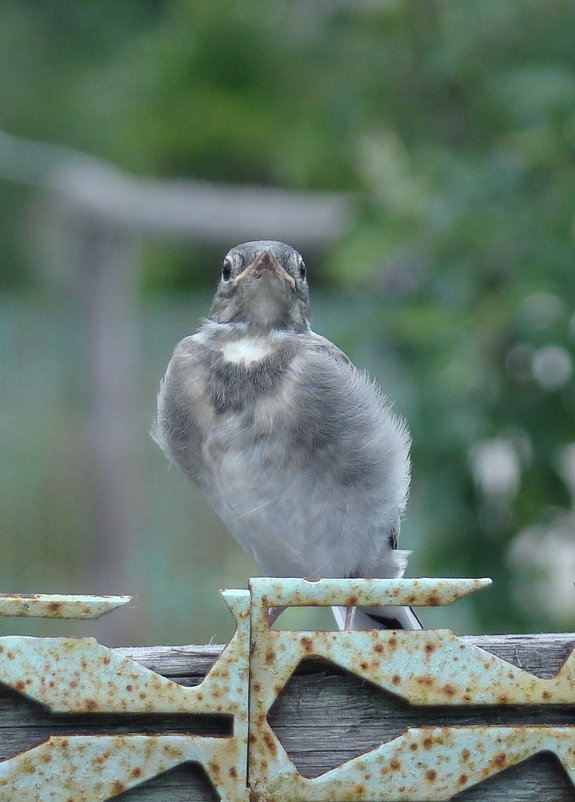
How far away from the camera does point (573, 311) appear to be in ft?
12.1

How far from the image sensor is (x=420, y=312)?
3898mm

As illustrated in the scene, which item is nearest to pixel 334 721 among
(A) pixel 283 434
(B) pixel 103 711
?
(B) pixel 103 711

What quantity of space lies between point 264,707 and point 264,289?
67.8 inches

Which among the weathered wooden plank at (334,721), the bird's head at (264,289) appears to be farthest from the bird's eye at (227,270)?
the weathered wooden plank at (334,721)

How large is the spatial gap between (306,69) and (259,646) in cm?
473

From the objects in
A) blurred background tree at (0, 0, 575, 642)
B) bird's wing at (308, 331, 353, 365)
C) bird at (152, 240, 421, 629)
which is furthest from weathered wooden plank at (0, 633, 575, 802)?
blurred background tree at (0, 0, 575, 642)

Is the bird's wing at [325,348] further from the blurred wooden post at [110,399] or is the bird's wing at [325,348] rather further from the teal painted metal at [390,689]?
the blurred wooden post at [110,399]

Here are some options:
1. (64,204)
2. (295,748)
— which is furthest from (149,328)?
(295,748)

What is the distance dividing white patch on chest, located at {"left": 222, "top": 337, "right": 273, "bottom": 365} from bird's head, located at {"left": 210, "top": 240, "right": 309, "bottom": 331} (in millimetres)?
69

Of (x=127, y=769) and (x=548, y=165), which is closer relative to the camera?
(x=127, y=769)

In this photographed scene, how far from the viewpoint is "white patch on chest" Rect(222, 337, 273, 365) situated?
10.1 feet

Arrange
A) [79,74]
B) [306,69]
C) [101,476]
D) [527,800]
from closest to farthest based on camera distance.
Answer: [527,800], [306,69], [101,476], [79,74]

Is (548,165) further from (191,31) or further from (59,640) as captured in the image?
(191,31)

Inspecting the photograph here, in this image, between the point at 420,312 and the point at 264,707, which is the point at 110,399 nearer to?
the point at 420,312
